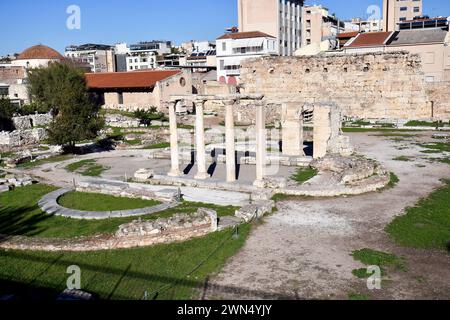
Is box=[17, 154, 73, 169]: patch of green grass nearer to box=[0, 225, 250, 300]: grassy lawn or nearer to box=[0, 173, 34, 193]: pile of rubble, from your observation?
box=[0, 173, 34, 193]: pile of rubble

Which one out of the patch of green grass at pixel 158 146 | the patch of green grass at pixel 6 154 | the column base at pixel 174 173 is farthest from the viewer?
the patch of green grass at pixel 158 146

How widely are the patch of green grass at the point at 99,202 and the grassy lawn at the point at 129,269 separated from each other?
14.8 ft

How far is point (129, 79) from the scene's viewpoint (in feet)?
166

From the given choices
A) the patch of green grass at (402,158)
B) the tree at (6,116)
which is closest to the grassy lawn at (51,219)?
the patch of green grass at (402,158)

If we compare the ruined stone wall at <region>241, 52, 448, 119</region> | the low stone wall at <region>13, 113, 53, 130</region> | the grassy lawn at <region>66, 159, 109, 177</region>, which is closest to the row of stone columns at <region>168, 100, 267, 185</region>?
the grassy lawn at <region>66, 159, 109, 177</region>

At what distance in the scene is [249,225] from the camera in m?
15.0

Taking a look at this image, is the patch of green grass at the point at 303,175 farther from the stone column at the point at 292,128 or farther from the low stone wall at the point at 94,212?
the low stone wall at the point at 94,212

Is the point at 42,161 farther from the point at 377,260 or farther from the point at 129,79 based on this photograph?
the point at 129,79

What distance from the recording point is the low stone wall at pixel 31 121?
3922 centimetres

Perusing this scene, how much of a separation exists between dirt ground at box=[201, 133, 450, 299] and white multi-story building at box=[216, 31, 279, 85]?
40521mm

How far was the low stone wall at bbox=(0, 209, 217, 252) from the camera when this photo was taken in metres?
13.3
